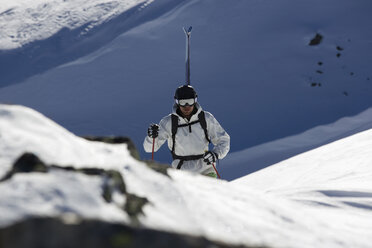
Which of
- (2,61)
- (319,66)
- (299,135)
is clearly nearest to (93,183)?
(299,135)

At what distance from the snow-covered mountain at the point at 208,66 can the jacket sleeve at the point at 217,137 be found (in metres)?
6.49

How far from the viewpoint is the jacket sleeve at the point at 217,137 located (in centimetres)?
596

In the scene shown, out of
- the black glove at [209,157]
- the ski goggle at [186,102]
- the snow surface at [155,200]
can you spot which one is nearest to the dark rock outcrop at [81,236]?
the snow surface at [155,200]

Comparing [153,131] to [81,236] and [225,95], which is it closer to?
[81,236]

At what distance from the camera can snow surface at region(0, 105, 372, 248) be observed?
2029mm

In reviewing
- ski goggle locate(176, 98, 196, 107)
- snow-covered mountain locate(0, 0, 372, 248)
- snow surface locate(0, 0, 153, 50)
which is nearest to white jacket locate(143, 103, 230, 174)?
ski goggle locate(176, 98, 196, 107)

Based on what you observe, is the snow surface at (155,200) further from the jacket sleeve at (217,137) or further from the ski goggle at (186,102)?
the ski goggle at (186,102)

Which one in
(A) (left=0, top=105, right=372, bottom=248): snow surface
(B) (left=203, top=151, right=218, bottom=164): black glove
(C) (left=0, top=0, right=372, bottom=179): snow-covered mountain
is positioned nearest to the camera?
(A) (left=0, top=105, right=372, bottom=248): snow surface

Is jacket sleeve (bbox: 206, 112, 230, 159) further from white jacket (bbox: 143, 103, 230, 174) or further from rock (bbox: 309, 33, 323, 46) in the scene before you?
rock (bbox: 309, 33, 323, 46)

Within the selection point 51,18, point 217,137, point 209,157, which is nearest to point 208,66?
point 51,18

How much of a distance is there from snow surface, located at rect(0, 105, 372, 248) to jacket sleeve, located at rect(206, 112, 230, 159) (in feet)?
8.30

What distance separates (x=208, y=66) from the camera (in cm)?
1708

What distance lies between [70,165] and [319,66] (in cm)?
1527

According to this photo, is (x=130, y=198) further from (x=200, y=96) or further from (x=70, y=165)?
(x=200, y=96)
